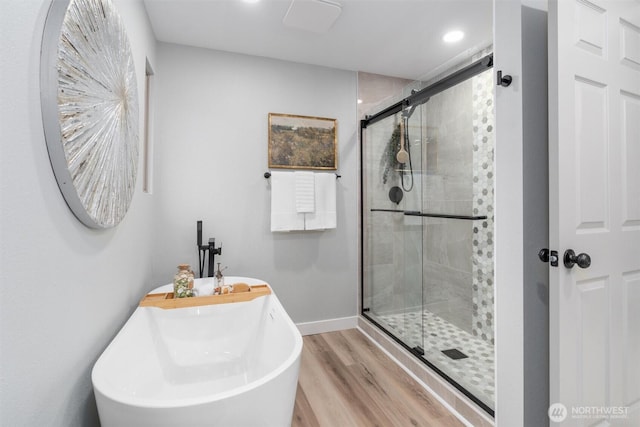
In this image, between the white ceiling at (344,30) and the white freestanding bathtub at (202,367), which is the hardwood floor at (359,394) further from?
the white ceiling at (344,30)

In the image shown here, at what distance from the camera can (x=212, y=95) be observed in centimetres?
255

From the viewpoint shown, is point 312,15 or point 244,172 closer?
point 312,15

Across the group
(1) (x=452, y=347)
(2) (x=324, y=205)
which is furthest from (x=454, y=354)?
(2) (x=324, y=205)

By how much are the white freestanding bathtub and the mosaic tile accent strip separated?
1576 millimetres

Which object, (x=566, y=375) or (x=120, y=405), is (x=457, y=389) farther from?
(x=120, y=405)

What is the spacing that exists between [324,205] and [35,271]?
7.13 ft

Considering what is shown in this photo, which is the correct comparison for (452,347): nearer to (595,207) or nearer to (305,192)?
(595,207)

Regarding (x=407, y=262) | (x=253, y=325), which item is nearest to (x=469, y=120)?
(x=407, y=262)

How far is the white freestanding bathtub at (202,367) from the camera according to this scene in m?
0.79

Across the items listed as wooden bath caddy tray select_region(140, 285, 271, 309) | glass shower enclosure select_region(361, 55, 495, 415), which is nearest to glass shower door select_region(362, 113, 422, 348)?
glass shower enclosure select_region(361, 55, 495, 415)

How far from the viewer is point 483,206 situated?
2191 millimetres

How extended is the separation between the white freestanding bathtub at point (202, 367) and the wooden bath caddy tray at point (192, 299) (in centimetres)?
3

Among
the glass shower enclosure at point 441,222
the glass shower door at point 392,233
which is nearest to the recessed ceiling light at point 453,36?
the glass shower enclosure at point 441,222

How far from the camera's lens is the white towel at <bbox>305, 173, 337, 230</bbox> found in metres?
2.75
